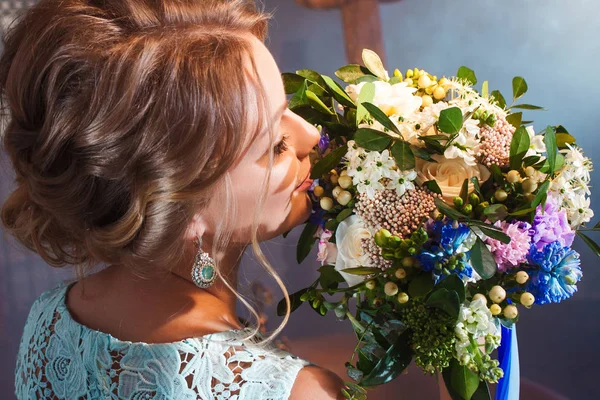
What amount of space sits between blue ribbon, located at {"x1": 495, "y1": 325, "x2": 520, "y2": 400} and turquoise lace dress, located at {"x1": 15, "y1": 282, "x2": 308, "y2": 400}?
378mm

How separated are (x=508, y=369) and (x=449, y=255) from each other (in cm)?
30

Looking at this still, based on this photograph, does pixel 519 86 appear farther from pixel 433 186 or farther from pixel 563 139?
pixel 433 186

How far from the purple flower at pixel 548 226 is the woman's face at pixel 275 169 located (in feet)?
1.28

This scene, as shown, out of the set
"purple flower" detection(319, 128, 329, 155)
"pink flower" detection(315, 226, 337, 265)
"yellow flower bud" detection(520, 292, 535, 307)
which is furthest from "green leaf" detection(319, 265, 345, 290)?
"yellow flower bud" detection(520, 292, 535, 307)

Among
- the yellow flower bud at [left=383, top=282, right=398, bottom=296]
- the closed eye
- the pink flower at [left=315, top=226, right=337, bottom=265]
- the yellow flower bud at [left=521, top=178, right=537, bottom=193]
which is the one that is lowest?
the pink flower at [left=315, top=226, right=337, bottom=265]

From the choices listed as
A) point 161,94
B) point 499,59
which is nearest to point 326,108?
point 161,94

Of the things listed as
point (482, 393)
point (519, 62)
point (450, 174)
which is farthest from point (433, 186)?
point (519, 62)

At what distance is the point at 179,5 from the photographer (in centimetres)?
102

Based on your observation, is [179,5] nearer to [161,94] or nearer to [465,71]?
[161,94]

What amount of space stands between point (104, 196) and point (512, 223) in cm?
66

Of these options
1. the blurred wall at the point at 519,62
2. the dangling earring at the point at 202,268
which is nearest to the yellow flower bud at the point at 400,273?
the dangling earring at the point at 202,268

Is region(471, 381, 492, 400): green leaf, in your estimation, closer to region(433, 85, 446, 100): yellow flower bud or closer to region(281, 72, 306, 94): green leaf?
region(433, 85, 446, 100): yellow flower bud

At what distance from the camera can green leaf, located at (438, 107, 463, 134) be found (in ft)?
3.29

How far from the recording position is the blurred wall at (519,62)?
184 cm
